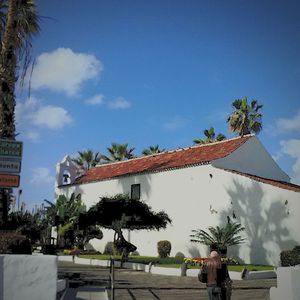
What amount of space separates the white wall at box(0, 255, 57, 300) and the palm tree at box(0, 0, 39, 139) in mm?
6875

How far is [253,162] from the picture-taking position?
98.7 feet

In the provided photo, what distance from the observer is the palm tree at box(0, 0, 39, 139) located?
42.7 ft

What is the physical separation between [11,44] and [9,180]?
885 cm

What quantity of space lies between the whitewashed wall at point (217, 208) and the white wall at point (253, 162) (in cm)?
180

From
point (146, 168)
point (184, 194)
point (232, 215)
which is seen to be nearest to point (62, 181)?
point (146, 168)

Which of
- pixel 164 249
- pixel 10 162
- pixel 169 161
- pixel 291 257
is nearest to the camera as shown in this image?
pixel 10 162

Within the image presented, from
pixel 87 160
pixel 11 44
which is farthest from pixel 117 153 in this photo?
pixel 11 44

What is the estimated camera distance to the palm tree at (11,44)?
13.0m

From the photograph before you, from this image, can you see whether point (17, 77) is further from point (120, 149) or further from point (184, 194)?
point (120, 149)

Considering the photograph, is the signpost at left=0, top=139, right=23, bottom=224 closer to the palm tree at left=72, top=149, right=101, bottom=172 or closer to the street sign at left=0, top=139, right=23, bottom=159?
the street sign at left=0, top=139, right=23, bottom=159

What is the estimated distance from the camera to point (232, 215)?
25734mm

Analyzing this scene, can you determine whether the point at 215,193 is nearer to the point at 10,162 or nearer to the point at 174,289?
the point at 174,289

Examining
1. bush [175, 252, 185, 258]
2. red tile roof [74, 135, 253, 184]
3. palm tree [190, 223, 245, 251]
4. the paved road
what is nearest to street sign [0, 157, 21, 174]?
the paved road

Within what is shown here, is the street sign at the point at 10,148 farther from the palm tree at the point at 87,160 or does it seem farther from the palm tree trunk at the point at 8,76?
the palm tree at the point at 87,160
